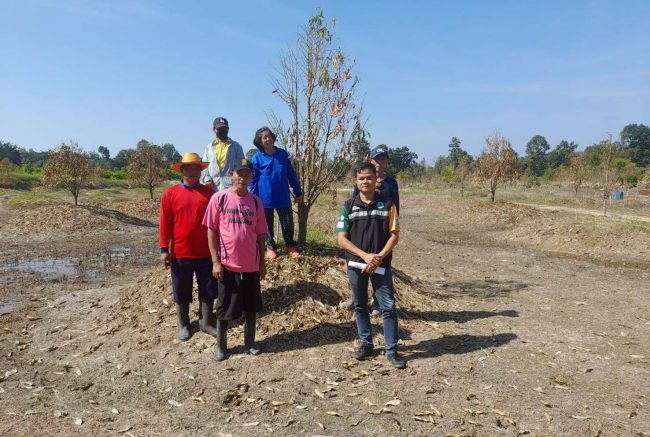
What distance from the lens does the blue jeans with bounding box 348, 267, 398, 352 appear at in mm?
4508

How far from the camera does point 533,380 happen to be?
4414mm

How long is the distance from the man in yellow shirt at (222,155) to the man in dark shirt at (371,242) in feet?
6.57

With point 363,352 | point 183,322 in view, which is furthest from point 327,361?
A: point 183,322

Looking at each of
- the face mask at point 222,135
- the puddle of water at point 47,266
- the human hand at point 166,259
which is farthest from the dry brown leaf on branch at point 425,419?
the puddle of water at point 47,266

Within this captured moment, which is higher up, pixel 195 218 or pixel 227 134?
pixel 227 134

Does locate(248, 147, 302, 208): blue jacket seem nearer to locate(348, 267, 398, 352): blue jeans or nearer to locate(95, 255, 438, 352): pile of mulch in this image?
locate(95, 255, 438, 352): pile of mulch

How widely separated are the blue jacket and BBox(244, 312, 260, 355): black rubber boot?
158 cm

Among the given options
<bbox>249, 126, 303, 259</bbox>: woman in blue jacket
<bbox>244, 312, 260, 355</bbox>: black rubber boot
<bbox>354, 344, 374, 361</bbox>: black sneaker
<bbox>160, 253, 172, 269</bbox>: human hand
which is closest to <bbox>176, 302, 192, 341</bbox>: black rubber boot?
<bbox>160, 253, 172, 269</bbox>: human hand

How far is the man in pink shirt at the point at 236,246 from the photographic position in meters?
4.57

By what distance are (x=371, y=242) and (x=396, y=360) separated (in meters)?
1.25

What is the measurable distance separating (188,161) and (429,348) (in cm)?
343

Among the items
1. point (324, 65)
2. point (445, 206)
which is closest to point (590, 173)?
point (445, 206)

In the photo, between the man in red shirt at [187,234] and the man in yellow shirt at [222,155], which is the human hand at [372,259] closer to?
the man in red shirt at [187,234]

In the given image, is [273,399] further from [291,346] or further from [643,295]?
[643,295]
